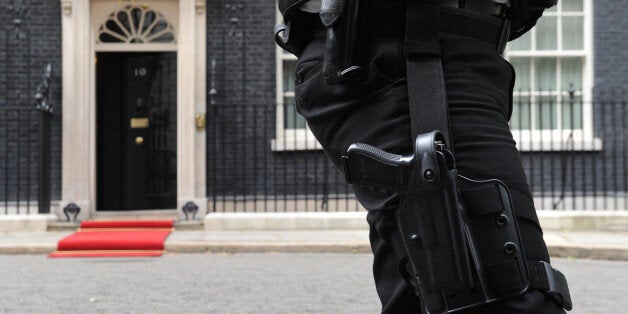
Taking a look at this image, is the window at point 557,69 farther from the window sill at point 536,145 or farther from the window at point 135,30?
the window at point 135,30

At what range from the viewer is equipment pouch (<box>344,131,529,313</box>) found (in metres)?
1.40

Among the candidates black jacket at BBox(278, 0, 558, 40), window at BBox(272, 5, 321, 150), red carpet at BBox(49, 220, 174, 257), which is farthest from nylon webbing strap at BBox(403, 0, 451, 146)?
window at BBox(272, 5, 321, 150)

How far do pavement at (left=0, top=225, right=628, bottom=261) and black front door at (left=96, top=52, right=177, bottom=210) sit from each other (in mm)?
1952

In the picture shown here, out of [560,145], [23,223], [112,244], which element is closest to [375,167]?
[112,244]

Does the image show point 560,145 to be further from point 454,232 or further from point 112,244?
point 454,232

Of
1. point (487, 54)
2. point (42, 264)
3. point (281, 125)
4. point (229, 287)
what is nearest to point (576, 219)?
point (281, 125)

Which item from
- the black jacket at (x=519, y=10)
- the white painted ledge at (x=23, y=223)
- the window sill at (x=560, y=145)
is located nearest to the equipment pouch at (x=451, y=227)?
the black jacket at (x=519, y=10)

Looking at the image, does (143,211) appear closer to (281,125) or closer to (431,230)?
(281,125)

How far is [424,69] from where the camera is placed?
151 centimetres

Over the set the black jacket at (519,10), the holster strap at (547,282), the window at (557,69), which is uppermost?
the window at (557,69)

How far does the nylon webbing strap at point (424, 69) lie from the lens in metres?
1.48

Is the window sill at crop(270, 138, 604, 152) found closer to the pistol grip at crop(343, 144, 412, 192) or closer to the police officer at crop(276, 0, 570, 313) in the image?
the police officer at crop(276, 0, 570, 313)

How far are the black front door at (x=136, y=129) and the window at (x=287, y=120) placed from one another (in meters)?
1.51

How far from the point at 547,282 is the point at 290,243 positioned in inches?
281
